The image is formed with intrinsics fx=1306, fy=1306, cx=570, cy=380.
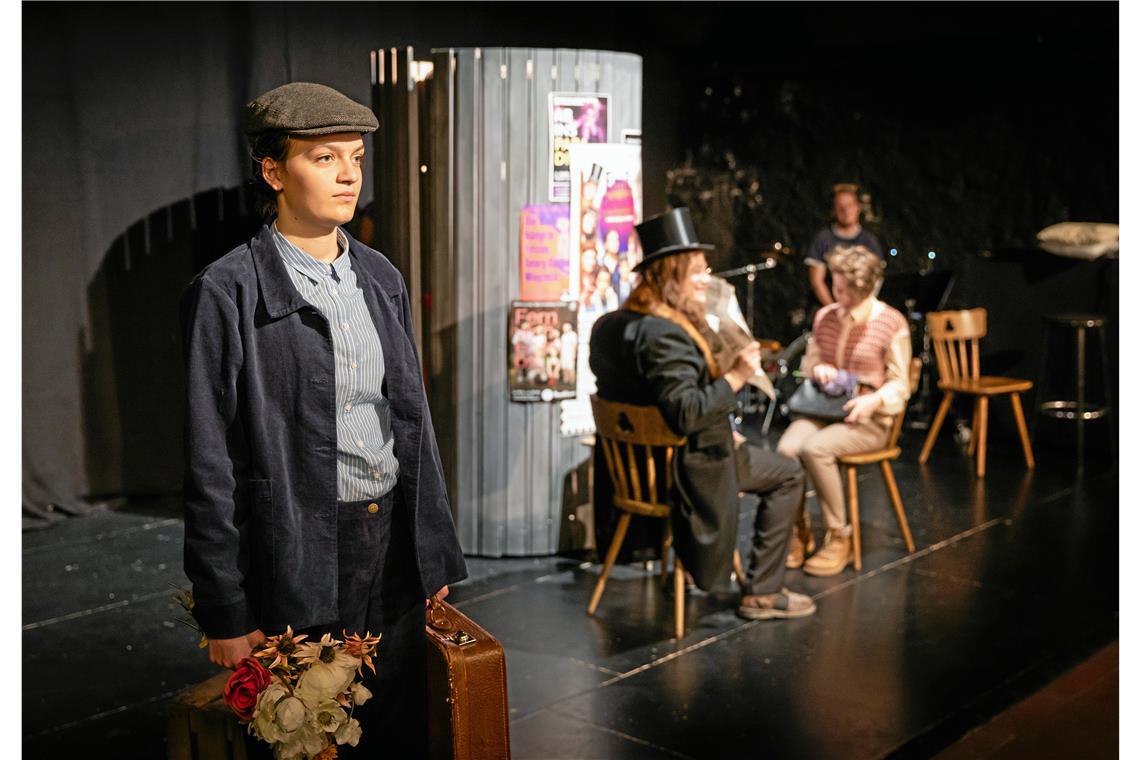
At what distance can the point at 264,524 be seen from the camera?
2.36m

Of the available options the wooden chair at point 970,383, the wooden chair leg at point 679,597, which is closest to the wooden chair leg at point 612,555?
the wooden chair leg at point 679,597

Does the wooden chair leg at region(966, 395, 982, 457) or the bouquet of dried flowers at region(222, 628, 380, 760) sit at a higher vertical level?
the wooden chair leg at region(966, 395, 982, 457)

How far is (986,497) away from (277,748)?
17.5 ft

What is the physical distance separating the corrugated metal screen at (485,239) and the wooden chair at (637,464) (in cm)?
72

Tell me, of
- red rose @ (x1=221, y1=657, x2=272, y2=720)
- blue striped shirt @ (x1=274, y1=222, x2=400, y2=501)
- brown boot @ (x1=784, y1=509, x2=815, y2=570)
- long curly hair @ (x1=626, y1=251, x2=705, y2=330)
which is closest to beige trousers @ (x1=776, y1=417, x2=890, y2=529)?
brown boot @ (x1=784, y1=509, x2=815, y2=570)

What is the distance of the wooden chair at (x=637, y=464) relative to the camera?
461cm

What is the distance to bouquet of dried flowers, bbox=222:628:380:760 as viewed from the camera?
2.26 meters

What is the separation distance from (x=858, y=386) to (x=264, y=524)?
3.62 m

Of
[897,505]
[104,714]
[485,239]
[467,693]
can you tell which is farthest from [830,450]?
[467,693]

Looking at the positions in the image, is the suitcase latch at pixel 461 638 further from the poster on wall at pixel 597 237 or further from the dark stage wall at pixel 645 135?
the dark stage wall at pixel 645 135

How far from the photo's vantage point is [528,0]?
896 cm

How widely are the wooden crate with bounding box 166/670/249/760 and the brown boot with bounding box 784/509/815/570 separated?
11.2ft

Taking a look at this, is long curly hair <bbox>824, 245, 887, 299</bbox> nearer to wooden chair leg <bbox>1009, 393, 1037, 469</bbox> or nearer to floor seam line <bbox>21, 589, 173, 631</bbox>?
wooden chair leg <bbox>1009, 393, 1037, 469</bbox>
